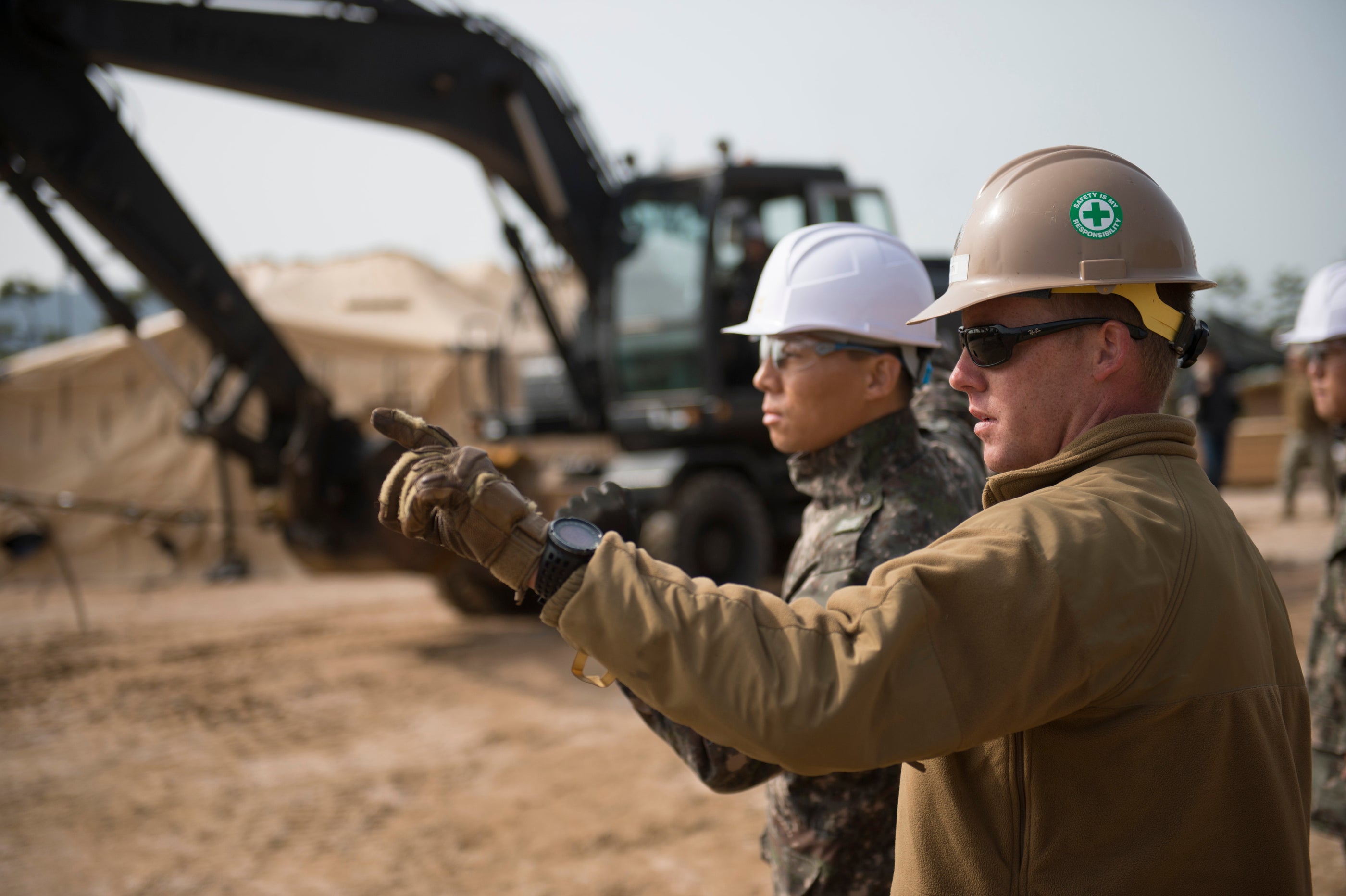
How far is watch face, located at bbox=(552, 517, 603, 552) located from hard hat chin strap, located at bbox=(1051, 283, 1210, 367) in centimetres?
68

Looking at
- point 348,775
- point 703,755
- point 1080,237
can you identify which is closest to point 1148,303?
point 1080,237

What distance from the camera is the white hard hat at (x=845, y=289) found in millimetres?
2215

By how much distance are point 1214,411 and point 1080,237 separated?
1031cm

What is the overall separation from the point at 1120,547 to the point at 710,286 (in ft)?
22.0

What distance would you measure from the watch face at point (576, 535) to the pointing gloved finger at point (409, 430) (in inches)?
9.7

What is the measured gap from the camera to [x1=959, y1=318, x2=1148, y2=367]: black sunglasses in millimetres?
1291

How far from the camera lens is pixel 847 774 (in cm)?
191

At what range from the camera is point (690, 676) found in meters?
1.08

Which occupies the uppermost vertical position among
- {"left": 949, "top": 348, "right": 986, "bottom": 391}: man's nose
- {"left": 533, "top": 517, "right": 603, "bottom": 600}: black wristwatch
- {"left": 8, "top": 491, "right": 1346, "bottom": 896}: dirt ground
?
{"left": 949, "top": 348, "right": 986, "bottom": 391}: man's nose

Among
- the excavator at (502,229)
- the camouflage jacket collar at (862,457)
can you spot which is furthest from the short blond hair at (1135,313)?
the excavator at (502,229)

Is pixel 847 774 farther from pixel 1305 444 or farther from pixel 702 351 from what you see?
pixel 1305 444

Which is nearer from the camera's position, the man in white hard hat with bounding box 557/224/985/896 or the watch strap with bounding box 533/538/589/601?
the watch strap with bounding box 533/538/589/601

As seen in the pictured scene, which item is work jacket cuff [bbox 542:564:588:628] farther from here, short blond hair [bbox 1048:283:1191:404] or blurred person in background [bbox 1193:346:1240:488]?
blurred person in background [bbox 1193:346:1240:488]

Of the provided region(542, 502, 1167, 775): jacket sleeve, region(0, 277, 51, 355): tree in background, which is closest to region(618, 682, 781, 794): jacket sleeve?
region(542, 502, 1167, 775): jacket sleeve
